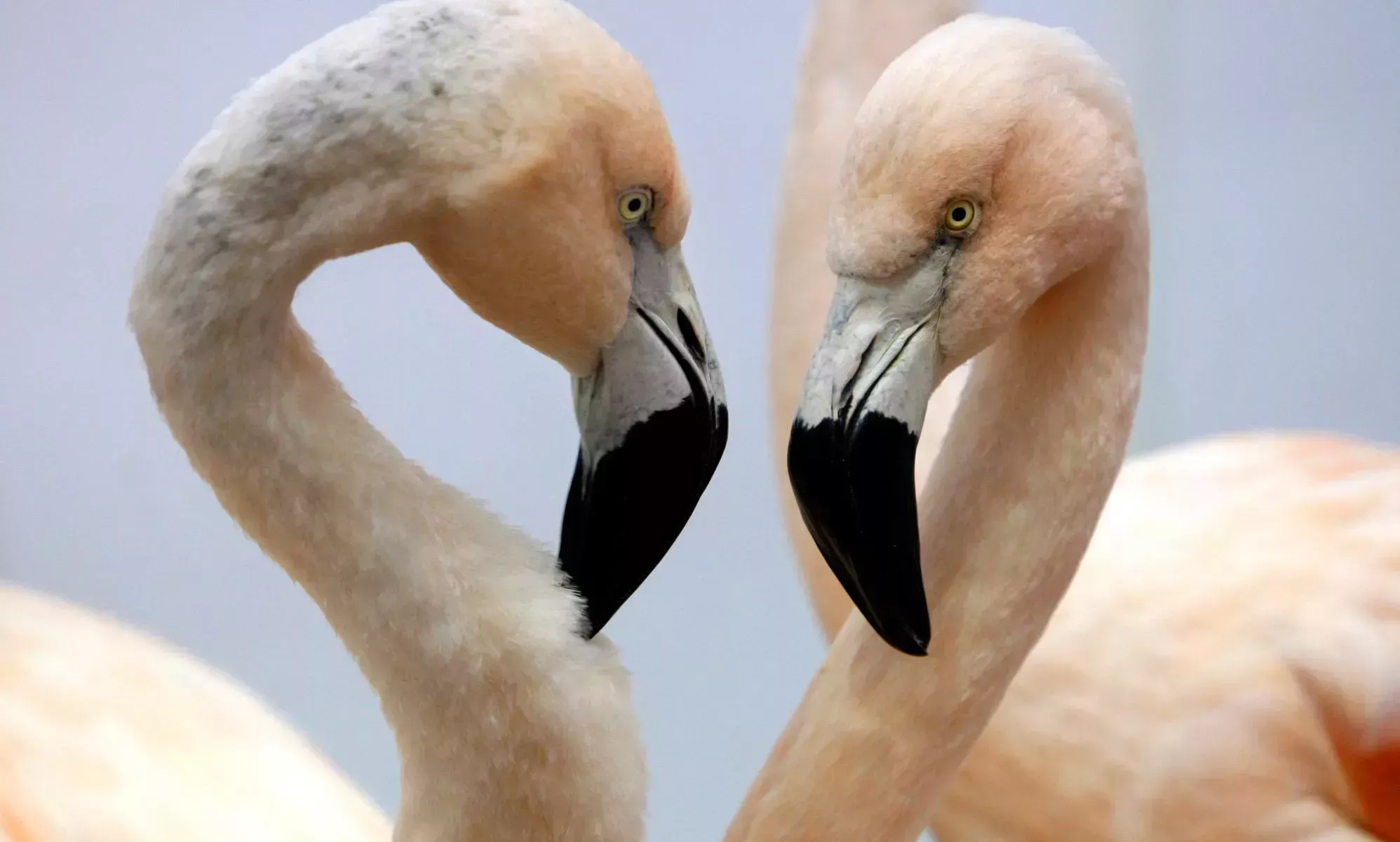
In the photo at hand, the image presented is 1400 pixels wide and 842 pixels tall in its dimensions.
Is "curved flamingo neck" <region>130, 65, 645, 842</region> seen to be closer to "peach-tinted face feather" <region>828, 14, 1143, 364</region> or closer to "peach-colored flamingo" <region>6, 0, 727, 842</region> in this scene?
"peach-colored flamingo" <region>6, 0, 727, 842</region>

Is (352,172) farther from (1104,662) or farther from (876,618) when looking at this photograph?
(1104,662)

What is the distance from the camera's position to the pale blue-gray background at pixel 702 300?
5.81ft

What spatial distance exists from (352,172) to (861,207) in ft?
1.04

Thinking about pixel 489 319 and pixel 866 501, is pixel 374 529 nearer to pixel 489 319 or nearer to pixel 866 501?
pixel 489 319

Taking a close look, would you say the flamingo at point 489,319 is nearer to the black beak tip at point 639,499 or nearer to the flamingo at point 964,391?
the black beak tip at point 639,499

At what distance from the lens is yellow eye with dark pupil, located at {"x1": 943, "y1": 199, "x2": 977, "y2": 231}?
2.76 feet

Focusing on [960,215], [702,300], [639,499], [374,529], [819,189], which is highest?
[702,300]

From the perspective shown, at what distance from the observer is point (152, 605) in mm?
1987

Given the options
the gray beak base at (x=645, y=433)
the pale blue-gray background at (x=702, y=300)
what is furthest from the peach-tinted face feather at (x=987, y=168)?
the pale blue-gray background at (x=702, y=300)

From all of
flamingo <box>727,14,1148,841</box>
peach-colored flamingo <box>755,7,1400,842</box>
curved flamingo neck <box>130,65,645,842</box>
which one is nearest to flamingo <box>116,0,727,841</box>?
curved flamingo neck <box>130,65,645,842</box>

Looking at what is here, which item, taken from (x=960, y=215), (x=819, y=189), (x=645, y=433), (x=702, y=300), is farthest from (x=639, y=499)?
(x=702, y=300)

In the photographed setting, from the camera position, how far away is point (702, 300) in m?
2.09

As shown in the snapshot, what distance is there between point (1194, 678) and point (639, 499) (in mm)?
707

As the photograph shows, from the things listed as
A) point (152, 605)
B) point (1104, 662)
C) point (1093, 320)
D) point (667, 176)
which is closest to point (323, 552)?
point (667, 176)
